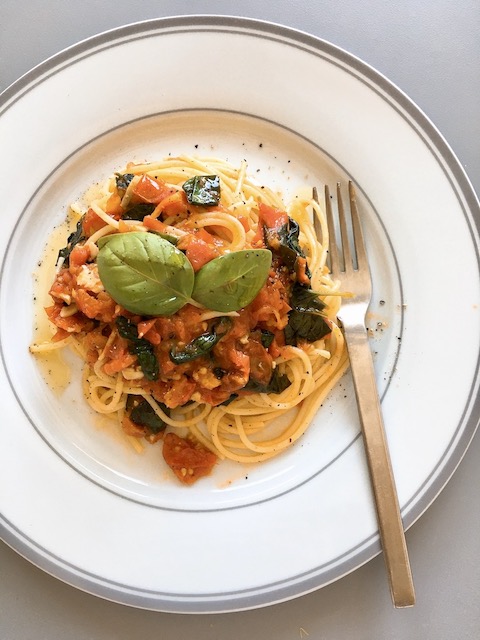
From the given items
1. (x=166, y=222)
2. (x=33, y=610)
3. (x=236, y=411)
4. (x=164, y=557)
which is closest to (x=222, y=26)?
(x=166, y=222)

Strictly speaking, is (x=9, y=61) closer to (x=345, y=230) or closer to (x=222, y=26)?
(x=222, y=26)

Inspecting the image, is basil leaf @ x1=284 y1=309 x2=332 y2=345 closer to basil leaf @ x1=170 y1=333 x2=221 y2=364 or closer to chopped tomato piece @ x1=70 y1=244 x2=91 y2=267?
basil leaf @ x1=170 y1=333 x2=221 y2=364

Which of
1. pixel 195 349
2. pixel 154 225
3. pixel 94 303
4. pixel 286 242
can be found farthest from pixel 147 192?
pixel 195 349

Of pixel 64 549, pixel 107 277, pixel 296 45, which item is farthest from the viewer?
pixel 296 45

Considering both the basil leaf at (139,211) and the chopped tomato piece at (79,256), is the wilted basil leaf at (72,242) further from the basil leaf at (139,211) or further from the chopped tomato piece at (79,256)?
the basil leaf at (139,211)

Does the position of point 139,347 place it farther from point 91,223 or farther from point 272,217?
point 272,217

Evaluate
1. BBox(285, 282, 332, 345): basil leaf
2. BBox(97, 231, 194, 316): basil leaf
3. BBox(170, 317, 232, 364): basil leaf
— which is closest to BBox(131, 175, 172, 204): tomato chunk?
BBox(97, 231, 194, 316): basil leaf

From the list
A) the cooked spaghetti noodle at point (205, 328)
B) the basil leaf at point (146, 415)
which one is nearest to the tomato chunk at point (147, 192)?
the cooked spaghetti noodle at point (205, 328)
